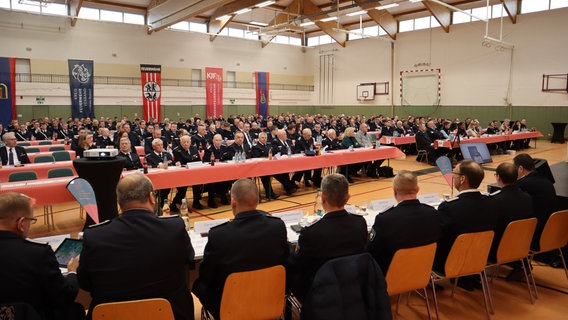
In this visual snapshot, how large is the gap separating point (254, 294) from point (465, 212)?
6.48ft

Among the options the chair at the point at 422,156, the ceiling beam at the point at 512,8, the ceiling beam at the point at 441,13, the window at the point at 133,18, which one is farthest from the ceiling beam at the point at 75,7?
the ceiling beam at the point at 512,8

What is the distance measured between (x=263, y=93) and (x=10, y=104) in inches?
559

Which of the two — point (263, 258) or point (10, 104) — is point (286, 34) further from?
point (263, 258)

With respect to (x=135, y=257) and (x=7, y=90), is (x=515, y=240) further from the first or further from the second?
(x=7, y=90)

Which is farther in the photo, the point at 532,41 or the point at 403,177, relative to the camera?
the point at 532,41

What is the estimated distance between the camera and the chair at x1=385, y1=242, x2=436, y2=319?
9.89 ft

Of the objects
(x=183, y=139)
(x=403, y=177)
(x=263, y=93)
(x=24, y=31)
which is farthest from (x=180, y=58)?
(x=403, y=177)

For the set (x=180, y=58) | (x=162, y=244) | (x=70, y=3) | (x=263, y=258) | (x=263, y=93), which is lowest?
(x=263, y=258)

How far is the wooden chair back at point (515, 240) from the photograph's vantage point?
11.7 feet

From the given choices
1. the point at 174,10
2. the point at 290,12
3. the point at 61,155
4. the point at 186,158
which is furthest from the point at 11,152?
the point at 290,12

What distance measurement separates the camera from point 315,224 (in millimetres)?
2693

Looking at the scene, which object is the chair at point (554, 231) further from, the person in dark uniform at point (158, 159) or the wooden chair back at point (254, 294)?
the person in dark uniform at point (158, 159)

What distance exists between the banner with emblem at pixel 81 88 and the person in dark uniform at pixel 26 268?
20.0 metres

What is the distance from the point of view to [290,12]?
77.0 feet
